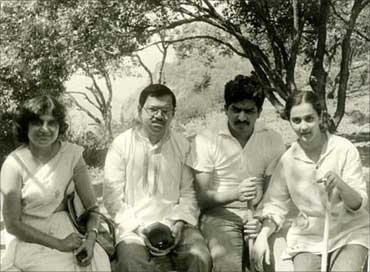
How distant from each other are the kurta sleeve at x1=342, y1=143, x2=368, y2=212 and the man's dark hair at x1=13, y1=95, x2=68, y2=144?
5.69ft

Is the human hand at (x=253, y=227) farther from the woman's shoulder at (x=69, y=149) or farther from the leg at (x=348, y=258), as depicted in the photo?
the woman's shoulder at (x=69, y=149)

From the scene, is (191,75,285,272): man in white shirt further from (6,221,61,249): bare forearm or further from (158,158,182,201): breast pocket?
(6,221,61,249): bare forearm

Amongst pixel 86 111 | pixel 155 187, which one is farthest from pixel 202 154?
pixel 86 111

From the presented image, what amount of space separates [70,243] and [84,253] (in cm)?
10

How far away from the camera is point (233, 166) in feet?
14.5

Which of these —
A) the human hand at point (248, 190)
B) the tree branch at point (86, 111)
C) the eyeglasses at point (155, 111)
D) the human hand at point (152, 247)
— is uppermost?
the tree branch at point (86, 111)

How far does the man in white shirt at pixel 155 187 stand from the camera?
13.1 ft

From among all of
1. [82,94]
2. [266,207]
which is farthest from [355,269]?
[82,94]

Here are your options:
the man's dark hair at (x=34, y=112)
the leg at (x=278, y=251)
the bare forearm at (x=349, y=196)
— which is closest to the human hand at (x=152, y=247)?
the leg at (x=278, y=251)

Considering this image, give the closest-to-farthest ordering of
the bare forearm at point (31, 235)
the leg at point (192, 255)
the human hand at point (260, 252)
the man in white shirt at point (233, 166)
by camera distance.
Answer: the bare forearm at point (31, 235)
the human hand at point (260, 252)
the leg at point (192, 255)
the man in white shirt at point (233, 166)

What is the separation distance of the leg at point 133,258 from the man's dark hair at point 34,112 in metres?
0.87

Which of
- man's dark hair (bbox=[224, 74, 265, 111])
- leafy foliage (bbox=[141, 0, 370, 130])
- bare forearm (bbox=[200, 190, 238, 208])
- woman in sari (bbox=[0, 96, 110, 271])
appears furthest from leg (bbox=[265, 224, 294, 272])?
leafy foliage (bbox=[141, 0, 370, 130])

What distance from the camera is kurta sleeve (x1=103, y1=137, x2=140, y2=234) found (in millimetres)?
4094

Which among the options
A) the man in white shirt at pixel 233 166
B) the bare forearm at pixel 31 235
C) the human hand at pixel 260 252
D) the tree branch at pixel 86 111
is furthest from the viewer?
the tree branch at pixel 86 111
